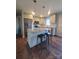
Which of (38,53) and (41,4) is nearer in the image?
(38,53)

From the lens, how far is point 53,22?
897 cm

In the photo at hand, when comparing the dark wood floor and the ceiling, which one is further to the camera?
the ceiling

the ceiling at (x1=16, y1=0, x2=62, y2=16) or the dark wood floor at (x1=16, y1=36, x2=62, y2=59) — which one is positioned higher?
the ceiling at (x1=16, y1=0, x2=62, y2=16)

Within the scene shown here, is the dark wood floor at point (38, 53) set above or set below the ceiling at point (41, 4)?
below

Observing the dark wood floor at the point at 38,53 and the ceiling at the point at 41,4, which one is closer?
the dark wood floor at the point at 38,53

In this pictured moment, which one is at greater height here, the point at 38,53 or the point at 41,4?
the point at 41,4
